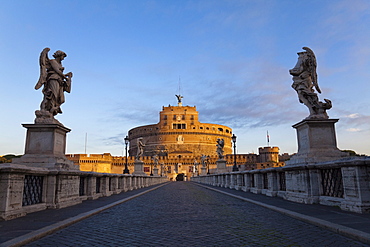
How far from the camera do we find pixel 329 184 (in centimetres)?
754

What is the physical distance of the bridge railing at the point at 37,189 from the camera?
5.75m

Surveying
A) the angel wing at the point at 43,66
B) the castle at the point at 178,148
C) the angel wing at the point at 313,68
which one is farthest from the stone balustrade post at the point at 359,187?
the castle at the point at 178,148

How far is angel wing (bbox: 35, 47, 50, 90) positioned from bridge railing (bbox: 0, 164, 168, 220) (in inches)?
121

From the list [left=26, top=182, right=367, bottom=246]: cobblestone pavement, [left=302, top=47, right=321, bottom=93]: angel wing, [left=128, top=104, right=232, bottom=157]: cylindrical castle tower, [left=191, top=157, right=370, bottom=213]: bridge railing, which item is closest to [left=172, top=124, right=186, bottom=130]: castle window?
[left=128, top=104, right=232, bottom=157]: cylindrical castle tower

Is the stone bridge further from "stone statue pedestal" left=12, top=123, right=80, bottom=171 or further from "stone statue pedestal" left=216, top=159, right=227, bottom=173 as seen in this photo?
"stone statue pedestal" left=216, top=159, right=227, bottom=173

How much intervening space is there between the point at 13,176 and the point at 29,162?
2257 mm

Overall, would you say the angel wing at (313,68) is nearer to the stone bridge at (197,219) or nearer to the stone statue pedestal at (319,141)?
the stone statue pedestal at (319,141)

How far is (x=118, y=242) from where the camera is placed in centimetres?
421

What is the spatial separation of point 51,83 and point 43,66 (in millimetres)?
618

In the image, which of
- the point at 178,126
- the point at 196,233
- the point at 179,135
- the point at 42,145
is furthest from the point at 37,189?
the point at 178,126

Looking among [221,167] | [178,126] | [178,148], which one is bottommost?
[221,167]

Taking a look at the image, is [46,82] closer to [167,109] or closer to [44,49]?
[44,49]

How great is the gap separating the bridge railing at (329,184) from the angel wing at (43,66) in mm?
8281

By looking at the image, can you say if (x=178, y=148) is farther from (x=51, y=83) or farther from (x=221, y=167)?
(x=51, y=83)
